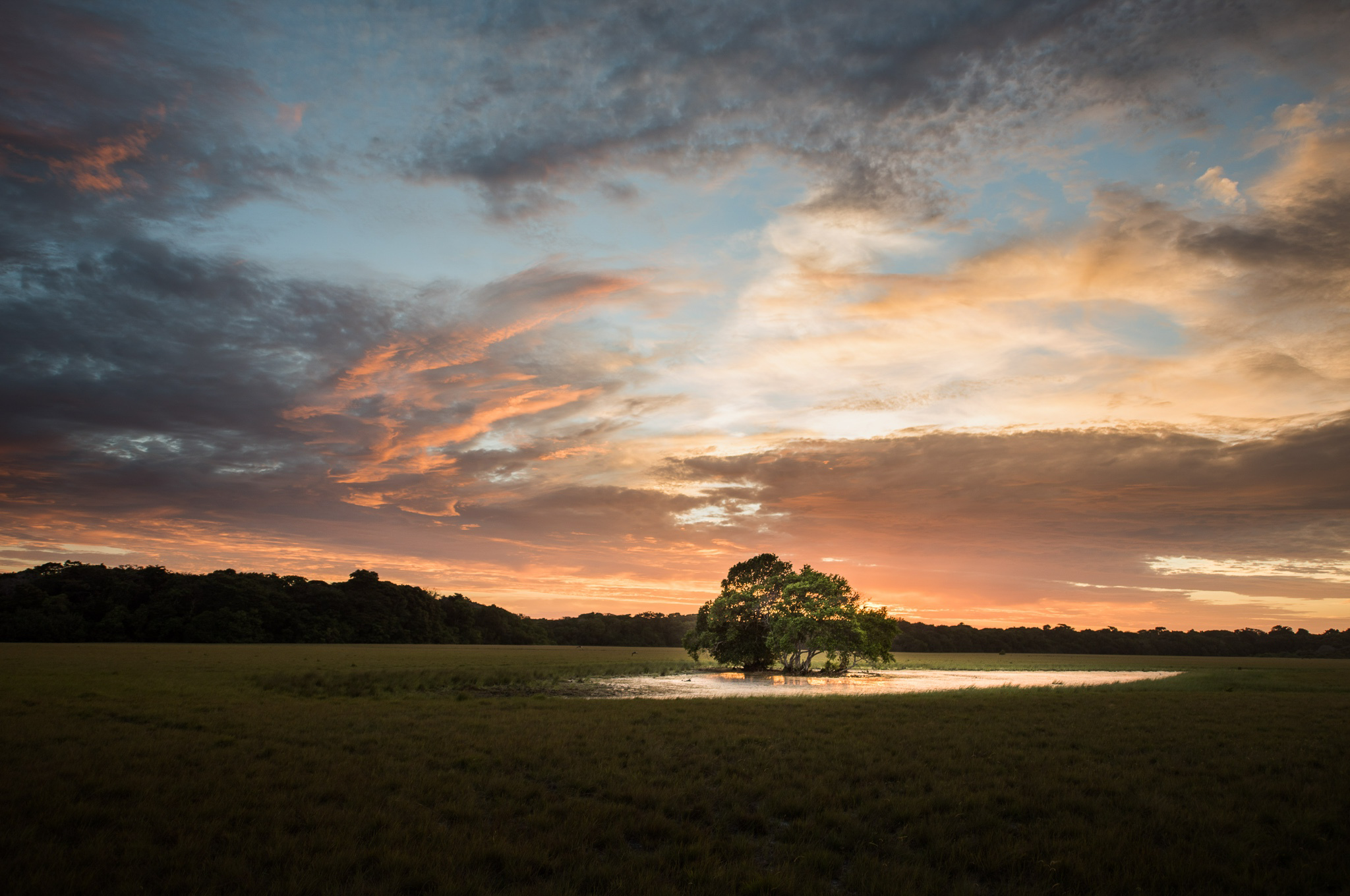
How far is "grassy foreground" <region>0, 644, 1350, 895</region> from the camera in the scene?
26.8 feet

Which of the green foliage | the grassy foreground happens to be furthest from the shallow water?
the green foliage

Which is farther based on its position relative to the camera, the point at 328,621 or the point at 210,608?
the point at 328,621

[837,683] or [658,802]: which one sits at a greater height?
[658,802]

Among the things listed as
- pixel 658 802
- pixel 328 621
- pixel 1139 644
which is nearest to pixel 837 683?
pixel 658 802

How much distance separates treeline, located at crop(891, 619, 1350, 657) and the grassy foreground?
162m

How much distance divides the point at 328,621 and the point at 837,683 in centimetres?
11084

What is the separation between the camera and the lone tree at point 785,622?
2092 inches

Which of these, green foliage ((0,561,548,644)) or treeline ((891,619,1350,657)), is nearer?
green foliage ((0,561,548,644))

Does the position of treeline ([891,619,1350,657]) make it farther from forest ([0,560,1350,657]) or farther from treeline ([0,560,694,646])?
treeline ([0,560,694,646])

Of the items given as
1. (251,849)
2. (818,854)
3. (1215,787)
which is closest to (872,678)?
(1215,787)

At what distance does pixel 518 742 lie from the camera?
1683 centimetres

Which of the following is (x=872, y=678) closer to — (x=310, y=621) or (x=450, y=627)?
(x=310, y=621)

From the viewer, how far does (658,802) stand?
11594mm

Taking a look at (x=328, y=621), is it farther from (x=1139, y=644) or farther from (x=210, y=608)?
(x=1139, y=644)
